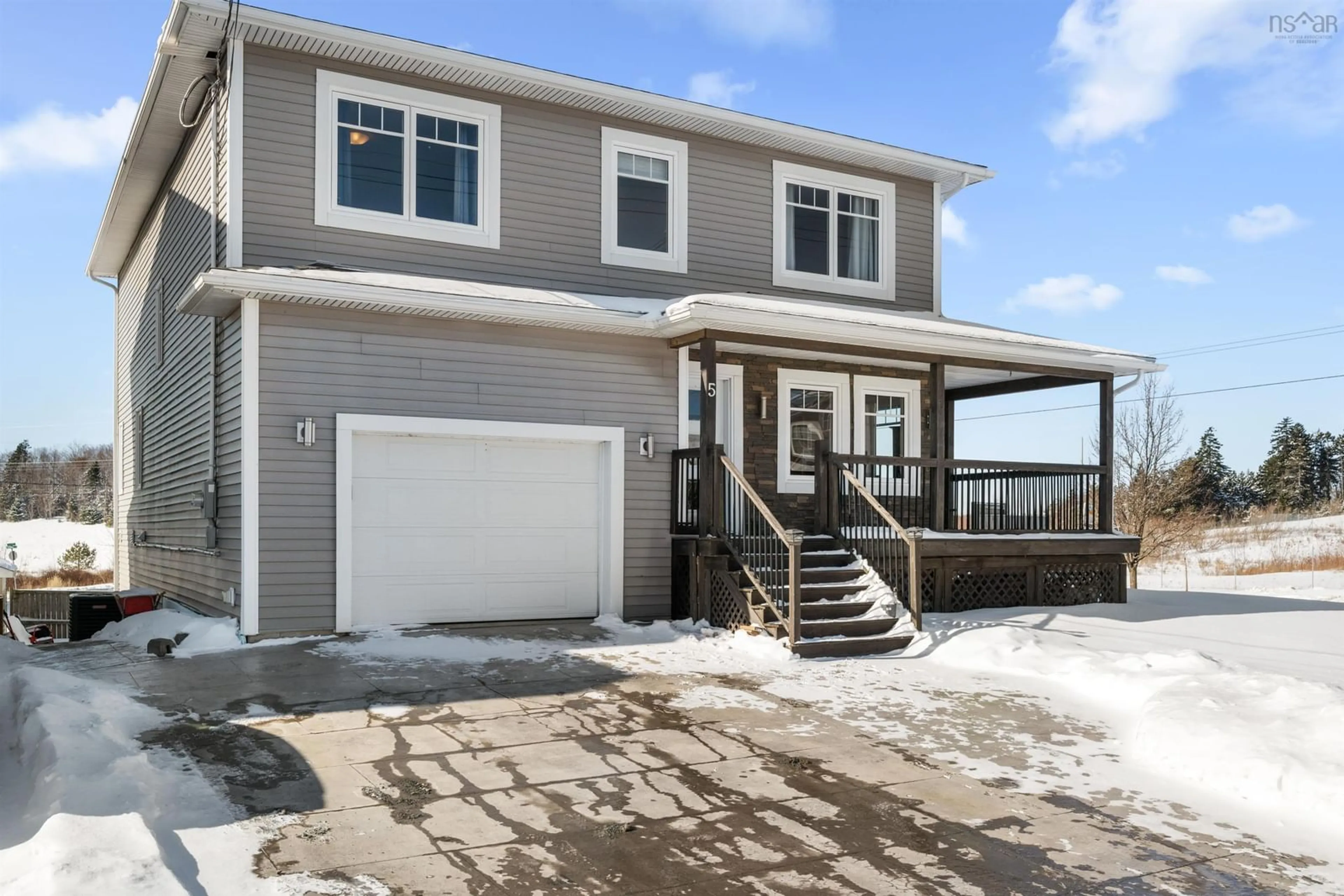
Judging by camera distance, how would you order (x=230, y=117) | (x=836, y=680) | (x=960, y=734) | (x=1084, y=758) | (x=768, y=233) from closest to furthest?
(x=1084, y=758) → (x=960, y=734) → (x=836, y=680) → (x=230, y=117) → (x=768, y=233)

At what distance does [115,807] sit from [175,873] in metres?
0.87

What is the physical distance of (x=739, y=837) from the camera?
4234 mm

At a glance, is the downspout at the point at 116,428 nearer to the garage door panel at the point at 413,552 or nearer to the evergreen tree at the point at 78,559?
the garage door panel at the point at 413,552

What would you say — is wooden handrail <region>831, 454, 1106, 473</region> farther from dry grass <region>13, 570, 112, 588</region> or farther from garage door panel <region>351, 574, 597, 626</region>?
dry grass <region>13, 570, 112, 588</region>

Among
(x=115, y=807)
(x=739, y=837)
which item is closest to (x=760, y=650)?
(x=739, y=837)

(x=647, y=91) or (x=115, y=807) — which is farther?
(x=647, y=91)

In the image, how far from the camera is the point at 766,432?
1238cm

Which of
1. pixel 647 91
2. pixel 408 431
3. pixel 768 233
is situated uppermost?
pixel 647 91

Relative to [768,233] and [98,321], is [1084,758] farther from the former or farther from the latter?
[98,321]

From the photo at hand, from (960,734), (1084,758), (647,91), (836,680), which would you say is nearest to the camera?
(1084,758)

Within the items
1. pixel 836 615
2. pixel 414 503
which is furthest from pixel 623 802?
pixel 414 503

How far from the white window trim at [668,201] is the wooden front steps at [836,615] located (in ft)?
12.8

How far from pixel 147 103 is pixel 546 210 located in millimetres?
4627

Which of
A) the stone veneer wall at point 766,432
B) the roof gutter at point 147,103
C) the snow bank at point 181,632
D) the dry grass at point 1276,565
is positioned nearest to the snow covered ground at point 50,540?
the roof gutter at point 147,103
